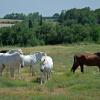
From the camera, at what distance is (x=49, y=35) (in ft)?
351

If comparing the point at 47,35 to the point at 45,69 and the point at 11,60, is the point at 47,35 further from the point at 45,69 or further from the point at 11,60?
the point at 45,69

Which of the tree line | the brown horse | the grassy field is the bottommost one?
the tree line


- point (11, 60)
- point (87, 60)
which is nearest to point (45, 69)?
point (11, 60)

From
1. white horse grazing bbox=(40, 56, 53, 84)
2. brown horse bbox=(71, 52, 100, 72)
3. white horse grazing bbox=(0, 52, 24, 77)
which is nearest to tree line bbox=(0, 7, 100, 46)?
brown horse bbox=(71, 52, 100, 72)

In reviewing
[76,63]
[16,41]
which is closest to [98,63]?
[76,63]

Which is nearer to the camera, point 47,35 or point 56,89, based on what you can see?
point 56,89

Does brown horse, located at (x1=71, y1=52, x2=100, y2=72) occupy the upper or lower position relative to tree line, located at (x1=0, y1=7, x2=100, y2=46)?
upper

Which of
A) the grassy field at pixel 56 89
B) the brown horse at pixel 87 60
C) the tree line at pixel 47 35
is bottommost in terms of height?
the tree line at pixel 47 35

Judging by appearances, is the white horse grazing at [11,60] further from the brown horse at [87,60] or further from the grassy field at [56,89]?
the brown horse at [87,60]

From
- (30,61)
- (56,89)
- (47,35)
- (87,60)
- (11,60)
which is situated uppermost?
(11,60)

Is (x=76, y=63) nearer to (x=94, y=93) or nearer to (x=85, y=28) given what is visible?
(x=94, y=93)

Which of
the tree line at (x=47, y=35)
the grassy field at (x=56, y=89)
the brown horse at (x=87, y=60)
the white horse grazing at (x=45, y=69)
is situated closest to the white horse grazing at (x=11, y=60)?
the white horse grazing at (x=45, y=69)

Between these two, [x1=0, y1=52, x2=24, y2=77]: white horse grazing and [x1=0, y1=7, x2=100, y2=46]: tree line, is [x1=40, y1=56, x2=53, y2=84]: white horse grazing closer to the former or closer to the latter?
[x1=0, y1=52, x2=24, y2=77]: white horse grazing

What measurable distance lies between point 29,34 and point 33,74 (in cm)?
7961
